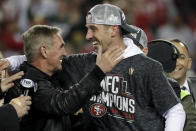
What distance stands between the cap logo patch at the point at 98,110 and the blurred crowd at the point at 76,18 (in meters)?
3.87

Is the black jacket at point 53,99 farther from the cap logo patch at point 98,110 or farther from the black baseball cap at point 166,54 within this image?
the black baseball cap at point 166,54

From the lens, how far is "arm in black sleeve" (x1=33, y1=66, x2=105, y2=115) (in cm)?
223

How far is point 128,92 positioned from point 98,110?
23 cm

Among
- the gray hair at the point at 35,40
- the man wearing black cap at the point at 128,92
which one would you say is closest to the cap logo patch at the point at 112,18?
the man wearing black cap at the point at 128,92

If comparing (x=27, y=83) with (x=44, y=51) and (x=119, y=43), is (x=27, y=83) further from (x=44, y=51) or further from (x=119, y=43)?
(x=119, y=43)

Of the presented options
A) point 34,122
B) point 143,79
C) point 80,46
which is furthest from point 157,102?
point 80,46

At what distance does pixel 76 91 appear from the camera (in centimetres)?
224

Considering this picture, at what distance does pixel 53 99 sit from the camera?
7.72 ft

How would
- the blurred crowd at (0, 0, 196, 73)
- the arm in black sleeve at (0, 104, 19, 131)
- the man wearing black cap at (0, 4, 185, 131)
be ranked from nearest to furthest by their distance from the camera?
the arm in black sleeve at (0, 104, 19, 131) → the man wearing black cap at (0, 4, 185, 131) → the blurred crowd at (0, 0, 196, 73)

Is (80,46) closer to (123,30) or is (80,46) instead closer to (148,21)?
(148,21)

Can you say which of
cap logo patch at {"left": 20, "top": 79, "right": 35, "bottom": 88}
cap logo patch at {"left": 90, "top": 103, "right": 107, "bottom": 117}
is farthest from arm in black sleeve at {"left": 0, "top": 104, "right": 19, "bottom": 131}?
cap logo patch at {"left": 90, "top": 103, "right": 107, "bottom": 117}

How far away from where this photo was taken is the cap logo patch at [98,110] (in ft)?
8.54

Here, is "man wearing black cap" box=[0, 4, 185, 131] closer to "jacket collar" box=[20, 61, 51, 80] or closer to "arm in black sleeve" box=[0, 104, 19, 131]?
"jacket collar" box=[20, 61, 51, 80]

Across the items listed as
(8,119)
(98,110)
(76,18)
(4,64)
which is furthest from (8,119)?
(76,18)
